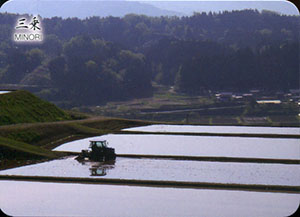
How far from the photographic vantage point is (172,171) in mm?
24719

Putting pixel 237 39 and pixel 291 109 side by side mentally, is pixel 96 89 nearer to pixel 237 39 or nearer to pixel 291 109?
pixel 291 109

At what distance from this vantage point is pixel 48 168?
25516mm

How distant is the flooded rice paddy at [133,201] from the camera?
17.2 m

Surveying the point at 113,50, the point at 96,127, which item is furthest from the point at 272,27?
the point at 96,127

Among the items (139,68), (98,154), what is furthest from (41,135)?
(139,68)

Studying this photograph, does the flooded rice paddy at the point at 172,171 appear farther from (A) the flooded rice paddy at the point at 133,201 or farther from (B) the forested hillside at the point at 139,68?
(B) the forested hillside at the point at 139,68

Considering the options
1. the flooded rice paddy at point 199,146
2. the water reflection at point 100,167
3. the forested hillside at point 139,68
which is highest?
the forested hillside at point 139,68

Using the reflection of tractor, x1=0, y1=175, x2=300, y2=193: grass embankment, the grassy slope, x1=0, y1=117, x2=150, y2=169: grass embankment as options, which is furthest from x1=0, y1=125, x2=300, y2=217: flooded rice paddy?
the grassy slope

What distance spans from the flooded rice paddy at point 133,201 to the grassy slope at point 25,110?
17.8 meters

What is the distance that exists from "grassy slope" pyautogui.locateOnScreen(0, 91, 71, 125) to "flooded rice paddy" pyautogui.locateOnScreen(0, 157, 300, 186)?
12362 millimetres

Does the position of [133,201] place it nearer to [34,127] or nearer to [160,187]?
[160,187]

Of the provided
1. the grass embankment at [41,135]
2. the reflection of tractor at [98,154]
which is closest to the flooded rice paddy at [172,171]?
the reflection of tractor at [98,154]

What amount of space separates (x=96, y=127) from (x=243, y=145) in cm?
1362

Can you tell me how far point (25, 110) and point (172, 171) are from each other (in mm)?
20068
